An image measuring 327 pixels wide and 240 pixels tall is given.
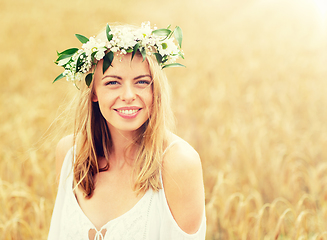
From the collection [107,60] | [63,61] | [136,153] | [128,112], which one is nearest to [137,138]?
[136,153]

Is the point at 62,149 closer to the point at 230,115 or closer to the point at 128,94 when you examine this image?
the point at 128,94

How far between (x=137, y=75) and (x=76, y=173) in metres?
0.65

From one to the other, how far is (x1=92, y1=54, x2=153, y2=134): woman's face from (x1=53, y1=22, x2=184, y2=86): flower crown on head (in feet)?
0.13

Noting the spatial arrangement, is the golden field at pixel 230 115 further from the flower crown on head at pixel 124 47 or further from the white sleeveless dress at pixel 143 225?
the white sleeveless dress at pixel 143 225

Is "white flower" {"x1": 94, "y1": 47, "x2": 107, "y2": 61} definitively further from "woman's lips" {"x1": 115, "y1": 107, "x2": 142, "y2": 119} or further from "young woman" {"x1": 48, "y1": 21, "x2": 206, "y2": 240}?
"woman's lips" {"x1": 115, "y1": 107, "x2": 142, "y2": 119}

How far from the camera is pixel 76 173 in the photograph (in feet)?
5.53

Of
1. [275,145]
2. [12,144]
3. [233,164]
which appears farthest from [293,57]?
[12,144]

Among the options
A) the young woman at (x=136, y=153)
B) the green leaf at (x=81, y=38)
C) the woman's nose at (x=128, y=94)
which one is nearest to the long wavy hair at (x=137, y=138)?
the young woman at (x=136, y=153)

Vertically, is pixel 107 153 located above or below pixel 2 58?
below

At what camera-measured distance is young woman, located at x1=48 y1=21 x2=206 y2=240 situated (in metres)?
1.44

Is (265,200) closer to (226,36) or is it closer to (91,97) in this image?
(91,97)

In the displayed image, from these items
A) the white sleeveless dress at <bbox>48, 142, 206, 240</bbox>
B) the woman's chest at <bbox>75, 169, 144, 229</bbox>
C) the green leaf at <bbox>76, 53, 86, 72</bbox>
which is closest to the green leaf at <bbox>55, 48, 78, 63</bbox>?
the green leaf at <bbox>76, 53, 86, 72</bbox>

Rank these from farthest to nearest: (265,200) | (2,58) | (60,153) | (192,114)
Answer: (2,58) < (192,114) < (265,200) < (60,153)

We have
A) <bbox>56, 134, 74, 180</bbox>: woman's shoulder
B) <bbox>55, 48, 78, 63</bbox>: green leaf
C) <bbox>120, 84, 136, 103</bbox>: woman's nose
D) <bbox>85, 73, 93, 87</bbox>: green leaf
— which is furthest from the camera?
<bbox>56, 134, 74, 180</bbox>: woman's shoulder
